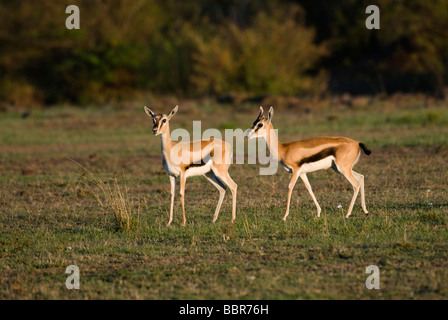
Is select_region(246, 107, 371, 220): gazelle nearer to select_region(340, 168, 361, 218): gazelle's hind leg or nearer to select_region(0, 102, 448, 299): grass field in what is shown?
select_region(340, 168, 361, 218): gazelle's hind leg

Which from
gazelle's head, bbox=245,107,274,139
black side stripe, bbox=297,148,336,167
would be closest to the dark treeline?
gazelle's head, bbox=245,107,274,139

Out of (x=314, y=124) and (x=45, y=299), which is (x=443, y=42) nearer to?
(x=314, y=124)

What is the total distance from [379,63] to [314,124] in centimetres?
1711

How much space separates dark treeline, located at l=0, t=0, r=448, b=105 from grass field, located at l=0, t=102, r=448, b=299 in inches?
704

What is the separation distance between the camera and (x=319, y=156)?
8.53 meters

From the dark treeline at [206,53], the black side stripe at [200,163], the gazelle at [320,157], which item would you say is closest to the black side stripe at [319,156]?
the gazelle at [320,157]

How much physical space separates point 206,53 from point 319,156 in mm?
24755

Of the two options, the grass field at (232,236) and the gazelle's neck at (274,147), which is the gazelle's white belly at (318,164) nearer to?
the gazelle's neck at (274,147)

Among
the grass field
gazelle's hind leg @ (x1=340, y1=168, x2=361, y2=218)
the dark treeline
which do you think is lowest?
the grass field

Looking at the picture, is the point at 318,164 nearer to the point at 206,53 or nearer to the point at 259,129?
the point at 259,129

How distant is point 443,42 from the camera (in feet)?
107

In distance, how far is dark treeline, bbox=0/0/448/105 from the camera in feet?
106

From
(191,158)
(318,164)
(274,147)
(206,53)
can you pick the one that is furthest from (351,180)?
(206,53)

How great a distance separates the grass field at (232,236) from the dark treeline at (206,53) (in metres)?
17.9
